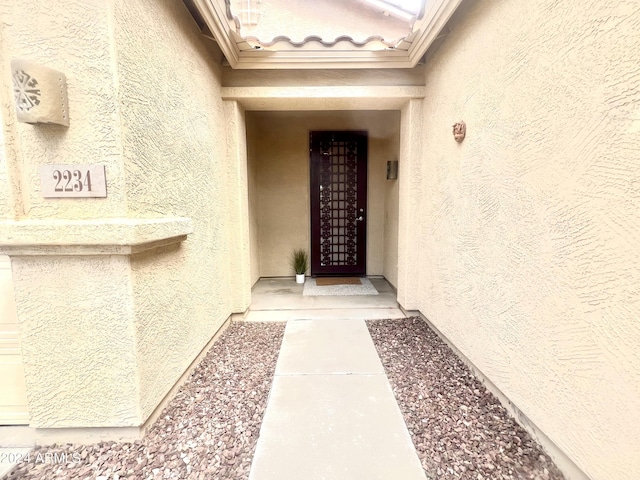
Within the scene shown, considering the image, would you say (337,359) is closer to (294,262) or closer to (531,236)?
(531,236)

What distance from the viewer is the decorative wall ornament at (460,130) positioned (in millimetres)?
2598

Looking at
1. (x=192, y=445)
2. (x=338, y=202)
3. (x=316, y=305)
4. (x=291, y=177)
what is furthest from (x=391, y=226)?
(x=192, y=445)

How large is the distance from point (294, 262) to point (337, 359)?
3367mm

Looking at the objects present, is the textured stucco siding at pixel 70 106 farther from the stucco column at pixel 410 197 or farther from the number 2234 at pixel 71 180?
the stucco column at pixel 410 197

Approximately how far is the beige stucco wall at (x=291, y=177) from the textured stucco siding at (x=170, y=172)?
2.50 m

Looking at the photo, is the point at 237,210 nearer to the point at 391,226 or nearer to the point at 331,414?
the point at 331,414

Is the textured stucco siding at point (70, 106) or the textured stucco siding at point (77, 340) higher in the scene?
the textured stucco siding at point (70, 106)

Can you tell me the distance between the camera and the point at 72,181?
170 centimetres

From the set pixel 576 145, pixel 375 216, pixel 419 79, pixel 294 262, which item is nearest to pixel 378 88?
pixel 419 79

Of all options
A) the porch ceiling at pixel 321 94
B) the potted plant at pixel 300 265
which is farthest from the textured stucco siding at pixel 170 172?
the potted plant at pixel 300 265

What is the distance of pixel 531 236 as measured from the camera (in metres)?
1.83

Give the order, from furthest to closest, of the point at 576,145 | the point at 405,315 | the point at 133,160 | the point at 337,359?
the point at 405,315
the point at 337,359
the point at 133,160
the point at 576,145

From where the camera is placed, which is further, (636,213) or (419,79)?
(419,79)

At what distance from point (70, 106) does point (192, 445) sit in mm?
2287
